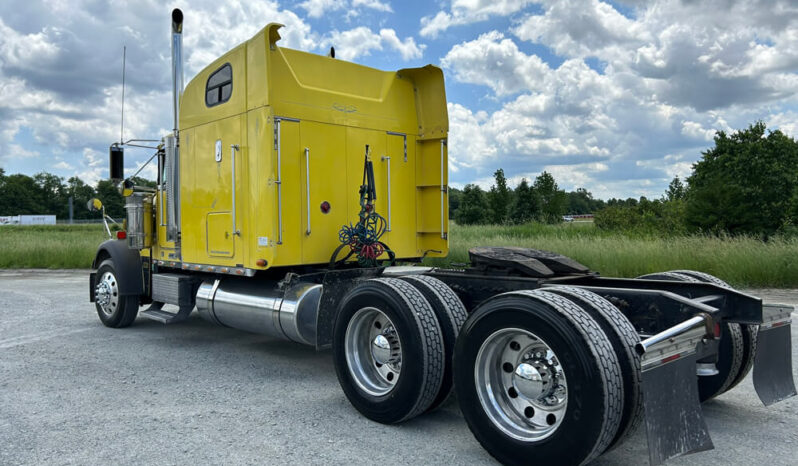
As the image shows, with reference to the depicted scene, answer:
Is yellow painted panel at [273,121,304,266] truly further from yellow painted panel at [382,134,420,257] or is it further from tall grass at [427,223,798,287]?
tall grass at [427,223,798,287]

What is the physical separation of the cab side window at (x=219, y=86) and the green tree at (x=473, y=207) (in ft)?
148

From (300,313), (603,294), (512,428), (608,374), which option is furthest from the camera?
(300,313)

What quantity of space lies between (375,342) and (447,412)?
2.57 feet

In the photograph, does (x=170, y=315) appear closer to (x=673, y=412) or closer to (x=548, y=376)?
(x=548, y=376)

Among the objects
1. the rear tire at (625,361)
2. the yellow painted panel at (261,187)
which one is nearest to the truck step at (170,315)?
the yellow painted panel at (261,187)

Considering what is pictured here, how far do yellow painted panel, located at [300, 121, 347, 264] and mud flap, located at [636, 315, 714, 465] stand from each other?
3.81m

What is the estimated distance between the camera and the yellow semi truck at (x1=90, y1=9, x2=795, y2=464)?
10.5 ft

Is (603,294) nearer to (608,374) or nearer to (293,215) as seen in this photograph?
(608,374)

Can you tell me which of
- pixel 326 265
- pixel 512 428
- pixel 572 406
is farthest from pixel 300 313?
pixel 572 406

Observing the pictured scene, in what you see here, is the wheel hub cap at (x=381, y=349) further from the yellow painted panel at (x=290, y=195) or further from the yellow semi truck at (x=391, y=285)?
the yellow painted panel at (x=290, y=195)

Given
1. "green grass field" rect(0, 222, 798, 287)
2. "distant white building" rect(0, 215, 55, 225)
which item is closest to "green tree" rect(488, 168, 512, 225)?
"green grass field" rect(0, 222, 798, 287)

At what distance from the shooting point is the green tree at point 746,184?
3175cm

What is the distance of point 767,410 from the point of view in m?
4.57

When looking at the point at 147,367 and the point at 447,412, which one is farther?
the point at 147,367
